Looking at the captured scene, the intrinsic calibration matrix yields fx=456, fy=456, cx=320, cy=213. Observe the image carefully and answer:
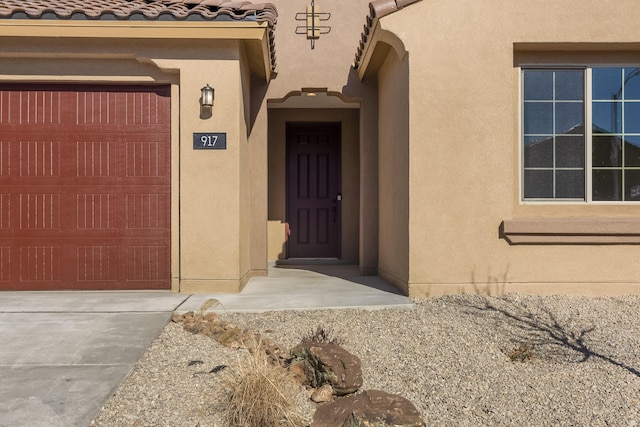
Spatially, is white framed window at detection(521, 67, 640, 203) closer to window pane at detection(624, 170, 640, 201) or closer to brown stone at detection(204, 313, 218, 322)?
window pane at detection(624, 170, 640, 201)

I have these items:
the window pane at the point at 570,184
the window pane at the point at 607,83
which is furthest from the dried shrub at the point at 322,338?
the window pane at the point at 607,83

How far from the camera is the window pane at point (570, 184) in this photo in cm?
594

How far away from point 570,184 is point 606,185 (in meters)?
0.48

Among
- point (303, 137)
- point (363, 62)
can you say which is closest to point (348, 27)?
point (363, 62)

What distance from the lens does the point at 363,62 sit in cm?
732

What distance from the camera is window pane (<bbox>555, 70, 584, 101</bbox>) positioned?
5.96m

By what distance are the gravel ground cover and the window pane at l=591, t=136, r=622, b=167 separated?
1825 mm

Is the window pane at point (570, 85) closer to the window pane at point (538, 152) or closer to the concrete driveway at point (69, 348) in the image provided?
the window pane at point (538, 152)

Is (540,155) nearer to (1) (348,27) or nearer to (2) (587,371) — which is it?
(2) (587,371)

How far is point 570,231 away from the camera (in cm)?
563

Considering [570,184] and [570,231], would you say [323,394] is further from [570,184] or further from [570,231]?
[570,184]

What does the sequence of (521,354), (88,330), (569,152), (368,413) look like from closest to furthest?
1. (368,413)
2. (521,354)
3. (88,330)
4. (569,152)

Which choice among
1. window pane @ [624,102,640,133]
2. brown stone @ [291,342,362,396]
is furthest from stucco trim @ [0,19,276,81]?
window pane @ [624,102,640,133]

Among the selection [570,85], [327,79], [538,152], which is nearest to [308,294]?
[538,152]
